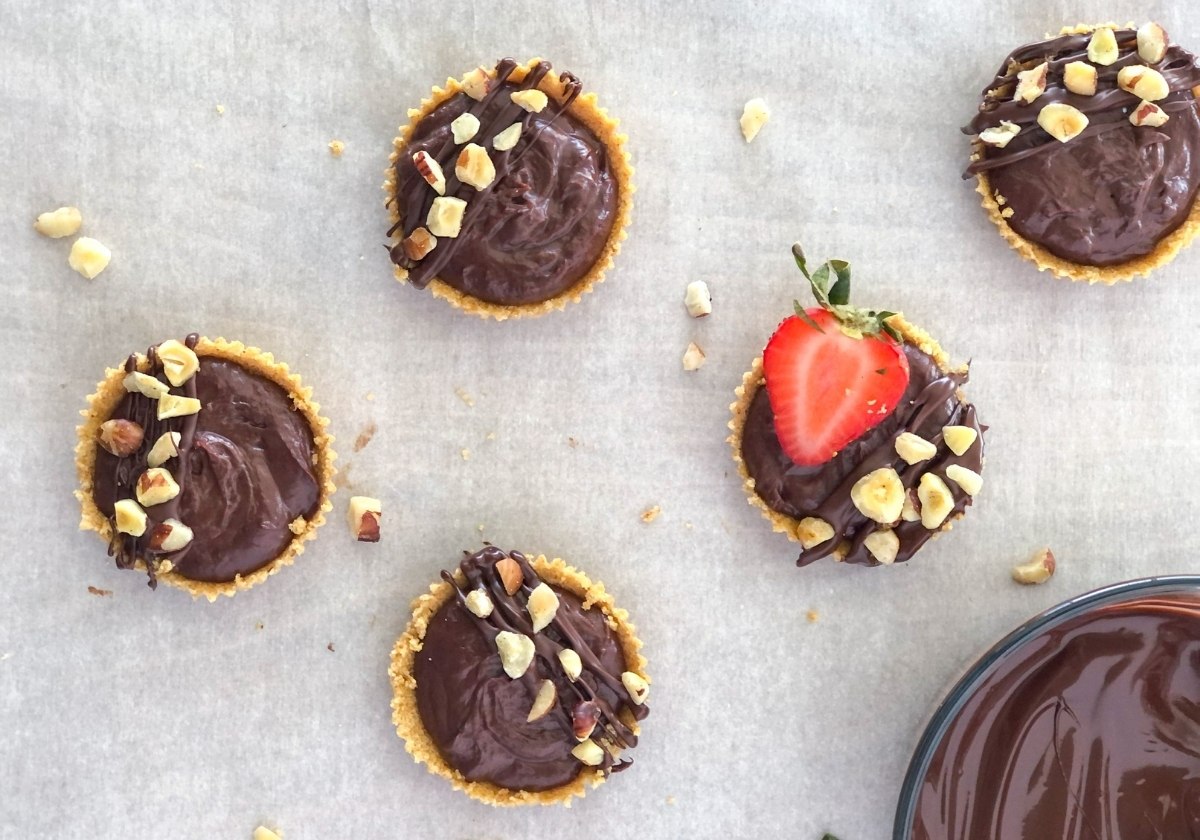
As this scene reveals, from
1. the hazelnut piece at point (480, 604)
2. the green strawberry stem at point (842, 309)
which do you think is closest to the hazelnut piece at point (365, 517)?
the hazelnut piece at point (480, 604)

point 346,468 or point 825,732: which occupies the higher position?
point 346,468

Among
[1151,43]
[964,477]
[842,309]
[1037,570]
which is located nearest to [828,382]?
[842,309]

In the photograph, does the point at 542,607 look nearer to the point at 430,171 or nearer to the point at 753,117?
the point at 430,171

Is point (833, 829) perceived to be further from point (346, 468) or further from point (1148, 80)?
point (1148, 80)

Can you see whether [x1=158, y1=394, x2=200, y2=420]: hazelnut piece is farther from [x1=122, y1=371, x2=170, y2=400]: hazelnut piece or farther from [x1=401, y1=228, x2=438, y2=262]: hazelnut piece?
[x1=401, y1=228, x2=438, y2=262]: hazelnut piece

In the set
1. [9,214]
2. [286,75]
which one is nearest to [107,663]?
[9,214]

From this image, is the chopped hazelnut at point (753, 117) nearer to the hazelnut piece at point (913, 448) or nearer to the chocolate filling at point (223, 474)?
the hazelnut piece at point (913, 448)

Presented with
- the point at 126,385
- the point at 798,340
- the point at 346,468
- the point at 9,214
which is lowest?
the point at 346,468
